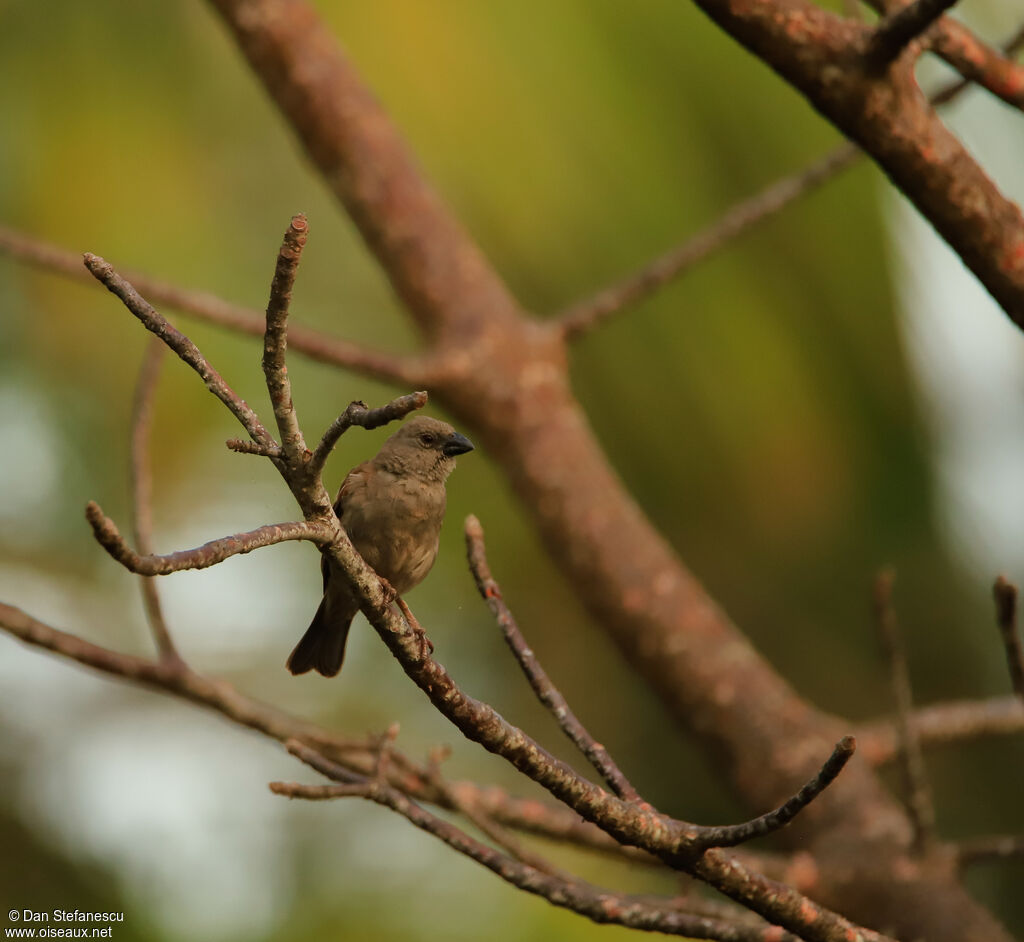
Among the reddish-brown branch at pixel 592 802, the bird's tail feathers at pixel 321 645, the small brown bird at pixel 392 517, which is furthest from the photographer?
the bird's tail feathers at pixel 321 645

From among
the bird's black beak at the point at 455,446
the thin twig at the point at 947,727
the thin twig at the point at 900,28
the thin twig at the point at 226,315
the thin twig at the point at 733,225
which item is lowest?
the thin twig at the point at 947,727

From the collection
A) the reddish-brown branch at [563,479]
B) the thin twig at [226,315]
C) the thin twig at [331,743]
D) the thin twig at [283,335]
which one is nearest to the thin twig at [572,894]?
the thin twig at [331,743]

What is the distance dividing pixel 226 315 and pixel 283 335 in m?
2.28

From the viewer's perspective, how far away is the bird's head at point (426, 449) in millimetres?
3639

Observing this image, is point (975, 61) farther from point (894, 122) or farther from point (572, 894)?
point (572, 894)

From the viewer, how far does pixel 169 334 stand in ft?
5.08

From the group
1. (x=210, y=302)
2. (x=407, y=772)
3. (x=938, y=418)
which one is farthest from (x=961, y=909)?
(x=210, y=302)

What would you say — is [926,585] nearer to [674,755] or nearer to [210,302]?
[674,755]

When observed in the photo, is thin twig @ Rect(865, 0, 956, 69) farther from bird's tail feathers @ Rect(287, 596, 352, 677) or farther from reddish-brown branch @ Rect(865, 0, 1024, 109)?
bird's tail feathers @ Rect(287, 596, 352, 677)

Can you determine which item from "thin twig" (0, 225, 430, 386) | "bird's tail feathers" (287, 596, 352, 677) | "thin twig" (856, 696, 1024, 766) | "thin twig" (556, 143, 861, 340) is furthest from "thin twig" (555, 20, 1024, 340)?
"thin twig" (856, 696, 1024, 766)

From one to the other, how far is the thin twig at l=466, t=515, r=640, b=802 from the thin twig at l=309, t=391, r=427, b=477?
0.69 metres

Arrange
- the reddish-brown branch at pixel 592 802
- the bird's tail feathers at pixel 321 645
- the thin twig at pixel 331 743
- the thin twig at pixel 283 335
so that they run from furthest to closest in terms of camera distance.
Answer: the bird's tail feathers at pixel 321 645 → the thin twig at pixel 331 743 → the reddish-brown branch at pixel 592 802 → the thin twig at pixel 283 335

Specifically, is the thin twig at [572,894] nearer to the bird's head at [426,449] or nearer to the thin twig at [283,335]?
the thin twig at [283,335]

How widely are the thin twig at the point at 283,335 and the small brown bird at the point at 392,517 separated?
5.45 feet
